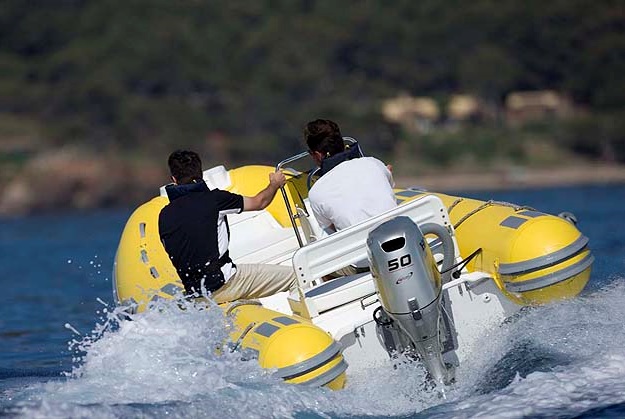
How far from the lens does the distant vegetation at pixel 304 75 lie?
38.9 metres

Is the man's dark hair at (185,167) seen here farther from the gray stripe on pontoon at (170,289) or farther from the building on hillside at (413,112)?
the building on hillside at (413,112)

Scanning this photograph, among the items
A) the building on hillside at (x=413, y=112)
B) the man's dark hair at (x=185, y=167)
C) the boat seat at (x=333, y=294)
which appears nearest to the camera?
the boat seat at (x=333, y=294)

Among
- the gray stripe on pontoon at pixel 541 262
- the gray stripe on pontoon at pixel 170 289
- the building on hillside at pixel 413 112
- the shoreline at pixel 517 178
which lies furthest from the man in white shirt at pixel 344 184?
the building on hillside at pixel 413 112

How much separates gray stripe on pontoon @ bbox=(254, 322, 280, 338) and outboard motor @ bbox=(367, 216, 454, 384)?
1.56 ft

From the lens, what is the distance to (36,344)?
7.84 metres

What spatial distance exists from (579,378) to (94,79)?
43687mm

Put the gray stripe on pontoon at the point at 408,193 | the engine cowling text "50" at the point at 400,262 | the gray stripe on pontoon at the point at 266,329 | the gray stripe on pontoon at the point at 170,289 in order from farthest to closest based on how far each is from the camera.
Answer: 1. the gray stripe on pontoon at the point at 408,193
2. the gray stripe on pontoon at the point at 170,289
3. the gray stripe on pontoon at the point at 266,329
4. the engine cowling text "50" at the point at 400,262

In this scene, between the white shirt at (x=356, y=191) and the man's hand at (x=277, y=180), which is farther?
the man's hand at (x=277, y=180)

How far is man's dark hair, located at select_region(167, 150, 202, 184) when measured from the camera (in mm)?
5719

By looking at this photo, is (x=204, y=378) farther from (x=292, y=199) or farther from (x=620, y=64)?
(x=620, y=64)

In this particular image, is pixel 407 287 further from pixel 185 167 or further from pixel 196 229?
pixel 185 167

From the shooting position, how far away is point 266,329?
5.18 meters

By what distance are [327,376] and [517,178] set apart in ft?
96.9

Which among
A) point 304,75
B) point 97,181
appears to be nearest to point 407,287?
point 97,181
